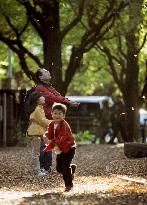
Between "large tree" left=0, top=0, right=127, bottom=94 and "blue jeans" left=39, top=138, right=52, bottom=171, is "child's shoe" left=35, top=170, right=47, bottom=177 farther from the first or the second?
"large tree" left=0, top=0, right=127, bottom=94

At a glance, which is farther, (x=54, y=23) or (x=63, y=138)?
(x=54, y=23)

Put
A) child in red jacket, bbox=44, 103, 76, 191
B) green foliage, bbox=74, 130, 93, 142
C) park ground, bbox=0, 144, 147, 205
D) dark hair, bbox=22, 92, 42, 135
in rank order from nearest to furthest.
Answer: park ground, bbox=0, 144, 147, 205
child in red jacket, bbox=44, 103, 76, 191
dark hair, bbox=22, 92, 42, 135
green foliage, bbox=74, 130, 93, 142

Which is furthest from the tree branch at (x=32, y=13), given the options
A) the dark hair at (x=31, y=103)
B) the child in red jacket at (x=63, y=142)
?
the child in red jacket at (x=63, y=142)

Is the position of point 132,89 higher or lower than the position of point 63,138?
higher

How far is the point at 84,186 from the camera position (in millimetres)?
9484

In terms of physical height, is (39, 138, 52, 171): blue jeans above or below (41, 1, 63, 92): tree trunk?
below

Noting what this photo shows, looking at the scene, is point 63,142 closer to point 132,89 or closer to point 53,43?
point 53,43

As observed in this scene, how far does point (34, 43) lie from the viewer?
32500mm

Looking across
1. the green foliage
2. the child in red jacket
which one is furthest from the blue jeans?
the green foliage

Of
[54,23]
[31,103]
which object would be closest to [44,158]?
[31,103]

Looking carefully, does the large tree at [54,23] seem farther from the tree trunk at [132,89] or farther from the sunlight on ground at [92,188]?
the sunlight on ground at [92,188]

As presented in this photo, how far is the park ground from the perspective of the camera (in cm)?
794

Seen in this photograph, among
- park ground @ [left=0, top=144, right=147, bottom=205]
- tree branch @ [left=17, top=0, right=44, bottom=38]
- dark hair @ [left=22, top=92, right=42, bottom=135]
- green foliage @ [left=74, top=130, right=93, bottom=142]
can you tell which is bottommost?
green foliage @ [left=74, top=130, right=93, bottom=142]

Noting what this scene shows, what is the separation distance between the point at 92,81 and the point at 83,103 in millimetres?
1705
